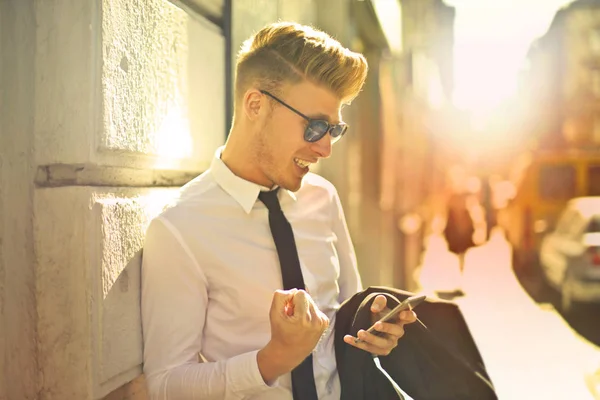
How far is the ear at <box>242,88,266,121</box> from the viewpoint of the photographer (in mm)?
1780

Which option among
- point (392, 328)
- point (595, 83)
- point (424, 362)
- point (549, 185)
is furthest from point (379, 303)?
point (595, 83)

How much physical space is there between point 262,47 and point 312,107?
0.26m

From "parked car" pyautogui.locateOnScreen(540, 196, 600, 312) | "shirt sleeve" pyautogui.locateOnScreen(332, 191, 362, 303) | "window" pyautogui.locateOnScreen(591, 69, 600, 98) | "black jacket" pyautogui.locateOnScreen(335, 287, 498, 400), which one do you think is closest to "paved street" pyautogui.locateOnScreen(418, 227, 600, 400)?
"parked car" pyautogui.locateOnScreen(540, 196, 600, 312)

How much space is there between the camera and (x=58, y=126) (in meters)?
1.30

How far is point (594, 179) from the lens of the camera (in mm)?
8031

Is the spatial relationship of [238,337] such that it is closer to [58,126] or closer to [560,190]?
[58,126]

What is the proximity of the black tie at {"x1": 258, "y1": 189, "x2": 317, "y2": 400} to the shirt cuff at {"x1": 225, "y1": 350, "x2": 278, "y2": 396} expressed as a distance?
0.20m

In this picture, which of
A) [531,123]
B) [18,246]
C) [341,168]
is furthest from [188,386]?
[531,123]

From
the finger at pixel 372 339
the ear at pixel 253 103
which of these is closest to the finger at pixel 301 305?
the finger at pixel 372 339

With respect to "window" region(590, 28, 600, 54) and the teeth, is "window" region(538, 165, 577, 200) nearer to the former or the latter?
"window" region(590, 28, 600, 54)

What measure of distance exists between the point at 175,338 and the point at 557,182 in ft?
26.6

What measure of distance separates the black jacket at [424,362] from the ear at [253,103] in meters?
0.67

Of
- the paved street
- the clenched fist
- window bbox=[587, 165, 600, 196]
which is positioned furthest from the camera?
window bbox=[587, 165, 600, 196]

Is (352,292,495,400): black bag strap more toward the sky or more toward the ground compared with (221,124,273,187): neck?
more toward the ground
